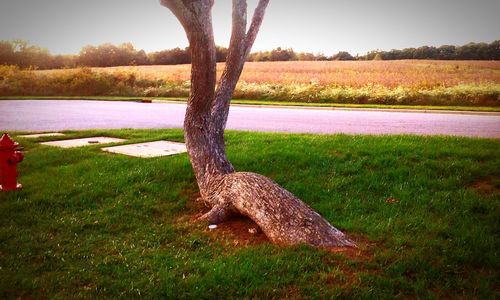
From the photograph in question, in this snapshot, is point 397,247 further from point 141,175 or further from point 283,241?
point 141,175

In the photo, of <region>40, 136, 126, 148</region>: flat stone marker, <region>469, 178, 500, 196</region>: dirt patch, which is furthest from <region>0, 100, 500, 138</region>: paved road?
<region>469, 178, 500, 196</region>: dirt patch

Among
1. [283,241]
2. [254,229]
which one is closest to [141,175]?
[254,229]

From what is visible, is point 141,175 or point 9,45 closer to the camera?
point 141,175

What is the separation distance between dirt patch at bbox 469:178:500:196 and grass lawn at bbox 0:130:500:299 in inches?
1.1

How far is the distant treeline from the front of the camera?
206ft

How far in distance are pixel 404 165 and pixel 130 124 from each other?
958cm

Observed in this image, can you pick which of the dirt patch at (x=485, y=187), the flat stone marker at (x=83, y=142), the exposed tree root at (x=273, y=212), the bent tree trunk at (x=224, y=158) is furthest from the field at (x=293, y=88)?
the exposed tree root at (x=273, y=212)

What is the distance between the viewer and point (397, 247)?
14.2 ft

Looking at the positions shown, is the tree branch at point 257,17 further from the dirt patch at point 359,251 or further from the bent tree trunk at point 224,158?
the dirt patch at point 359,251

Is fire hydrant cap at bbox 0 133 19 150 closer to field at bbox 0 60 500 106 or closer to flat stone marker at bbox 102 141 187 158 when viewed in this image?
flat stone marker at bbox 102 141 187 158

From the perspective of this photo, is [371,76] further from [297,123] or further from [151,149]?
[151,149]

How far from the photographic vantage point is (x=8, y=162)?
19.4 ft

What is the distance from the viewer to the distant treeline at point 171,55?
62.7m

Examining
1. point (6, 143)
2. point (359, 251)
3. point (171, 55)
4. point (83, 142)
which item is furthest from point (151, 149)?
point (171, 55)
